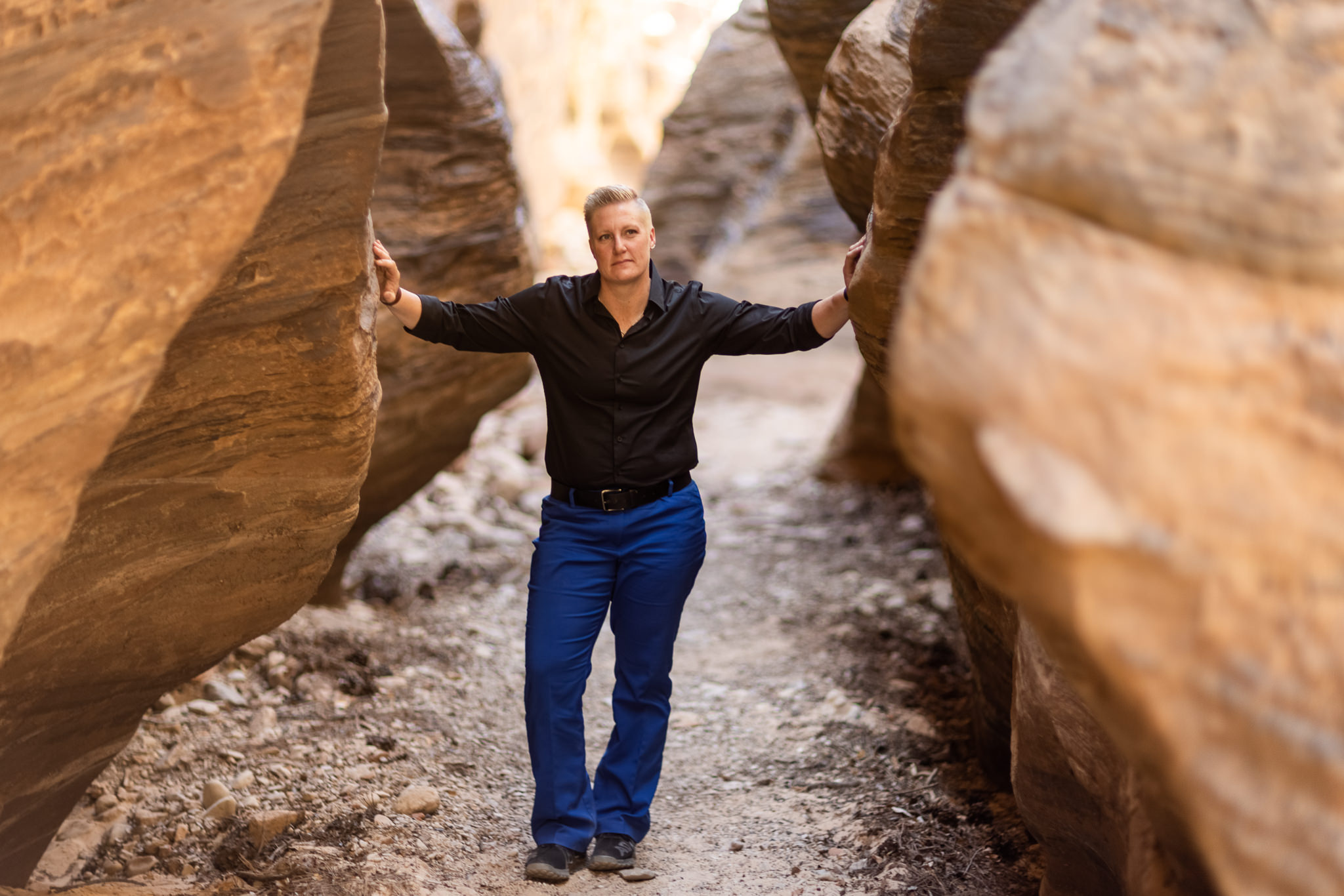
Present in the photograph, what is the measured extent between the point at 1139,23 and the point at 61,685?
9.31 ft

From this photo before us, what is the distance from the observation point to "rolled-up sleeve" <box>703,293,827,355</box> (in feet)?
11.0

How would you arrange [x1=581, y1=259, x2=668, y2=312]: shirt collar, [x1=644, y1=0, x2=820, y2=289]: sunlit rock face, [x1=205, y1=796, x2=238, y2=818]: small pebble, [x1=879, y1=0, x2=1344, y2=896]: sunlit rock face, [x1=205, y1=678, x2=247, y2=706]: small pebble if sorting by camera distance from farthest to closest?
[x1=644, y1=0, x2=820, y2=289]: sunlit rock face, [x1=205, y1=678, x2=247, y2=706]: small pebble, [x1=205, y1=796, x2=238, y2=818]: small pebble, [x1=581, y1=259, x2=668, y2=312]: shirt collar, [x1=879, y1=0, x2=1344, y2=896]: sunlit rock face

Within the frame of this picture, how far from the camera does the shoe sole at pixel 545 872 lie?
320 cm

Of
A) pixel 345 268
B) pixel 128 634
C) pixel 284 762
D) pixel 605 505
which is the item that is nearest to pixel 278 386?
pixel 345 268

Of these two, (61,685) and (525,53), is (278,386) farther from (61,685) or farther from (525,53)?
(525,53)

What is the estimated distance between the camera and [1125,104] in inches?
61.4

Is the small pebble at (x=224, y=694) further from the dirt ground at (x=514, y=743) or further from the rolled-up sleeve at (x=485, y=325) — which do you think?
the rolled-up sleeve at (x=485, y=325)

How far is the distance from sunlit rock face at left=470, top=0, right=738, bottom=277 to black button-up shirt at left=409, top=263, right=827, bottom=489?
1208 centimetres

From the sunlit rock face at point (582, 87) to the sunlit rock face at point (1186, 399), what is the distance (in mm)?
14007

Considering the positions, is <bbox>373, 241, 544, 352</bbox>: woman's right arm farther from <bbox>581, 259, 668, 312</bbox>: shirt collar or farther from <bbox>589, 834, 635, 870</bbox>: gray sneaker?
<bbox>589, 834, 635, 870</bbox>: gray sneaker

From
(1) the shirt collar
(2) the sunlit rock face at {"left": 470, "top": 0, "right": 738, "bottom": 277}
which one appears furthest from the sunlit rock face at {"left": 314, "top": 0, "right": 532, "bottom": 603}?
(2) the sunlit rock face at {"left": 470, "top": 0, "right": 738, "bottom": 277}

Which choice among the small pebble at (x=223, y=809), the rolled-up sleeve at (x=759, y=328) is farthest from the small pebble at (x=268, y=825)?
the rolled-up sleeve at (x=759, y=328)

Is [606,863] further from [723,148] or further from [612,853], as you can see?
[723,148]

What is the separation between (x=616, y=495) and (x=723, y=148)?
1005 cm
